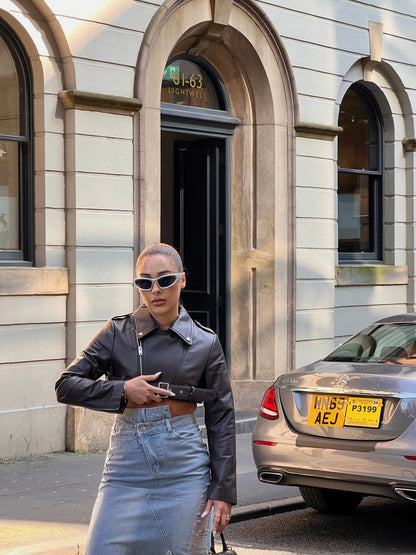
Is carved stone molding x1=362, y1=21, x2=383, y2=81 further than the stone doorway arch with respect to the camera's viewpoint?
Yes

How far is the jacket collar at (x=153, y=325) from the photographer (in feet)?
14.4

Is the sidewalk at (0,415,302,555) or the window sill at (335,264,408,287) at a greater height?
the window sill at (335,264,408,287)

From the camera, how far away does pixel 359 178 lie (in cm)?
1496

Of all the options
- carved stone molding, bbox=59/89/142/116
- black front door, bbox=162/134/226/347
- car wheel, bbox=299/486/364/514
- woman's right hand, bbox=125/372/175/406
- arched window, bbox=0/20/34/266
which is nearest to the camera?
woman's right hand, bbox=125/372/175/406

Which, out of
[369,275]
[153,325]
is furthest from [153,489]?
Result: [369,275]

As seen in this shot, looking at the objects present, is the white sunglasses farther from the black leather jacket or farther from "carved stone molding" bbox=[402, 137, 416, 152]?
"carved stone molding" bbox=[402, 137, 416, 152]

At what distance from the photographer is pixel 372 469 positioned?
684 cm

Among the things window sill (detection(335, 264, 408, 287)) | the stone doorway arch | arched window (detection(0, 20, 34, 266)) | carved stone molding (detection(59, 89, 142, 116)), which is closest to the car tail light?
arched window (detection(0, 20, 34, 266))

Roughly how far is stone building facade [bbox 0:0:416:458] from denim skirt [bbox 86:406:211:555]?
590 cm

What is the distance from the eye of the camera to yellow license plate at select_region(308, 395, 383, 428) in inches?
274

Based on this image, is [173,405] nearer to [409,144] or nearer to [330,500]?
[330,500]

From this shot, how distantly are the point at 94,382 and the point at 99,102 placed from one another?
6703mm

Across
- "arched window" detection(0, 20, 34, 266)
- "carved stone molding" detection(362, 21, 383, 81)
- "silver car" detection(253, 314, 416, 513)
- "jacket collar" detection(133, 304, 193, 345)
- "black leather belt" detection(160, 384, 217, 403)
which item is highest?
"carved stone molding" detection(362, 21, 383, 81)

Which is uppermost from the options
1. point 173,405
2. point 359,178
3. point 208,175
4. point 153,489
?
point 359,178
